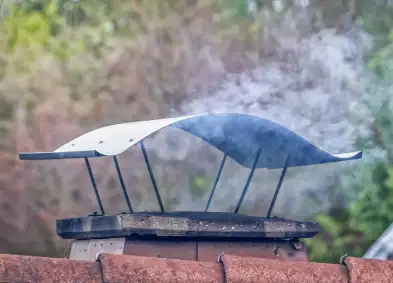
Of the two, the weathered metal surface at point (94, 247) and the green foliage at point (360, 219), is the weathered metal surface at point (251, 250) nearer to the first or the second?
the weathered metal surface at point (94, 247)

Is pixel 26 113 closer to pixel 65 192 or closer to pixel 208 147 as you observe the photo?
pixel 65 192

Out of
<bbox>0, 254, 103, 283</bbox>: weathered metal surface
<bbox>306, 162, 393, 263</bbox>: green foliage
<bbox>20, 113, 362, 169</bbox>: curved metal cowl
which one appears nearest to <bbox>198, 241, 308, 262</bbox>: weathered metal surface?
<bbox>20, 113, 362, 169</bbox>: curved metal cowl

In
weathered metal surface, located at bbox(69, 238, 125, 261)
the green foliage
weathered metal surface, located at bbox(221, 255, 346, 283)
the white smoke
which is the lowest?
weathered metal surface, located at bbox(221, 255, 346, 283)

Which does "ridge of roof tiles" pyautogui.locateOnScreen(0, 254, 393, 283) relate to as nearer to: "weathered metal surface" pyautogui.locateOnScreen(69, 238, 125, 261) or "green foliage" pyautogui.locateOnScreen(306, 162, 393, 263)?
"weathered metal surface" pyautogui.locateOnScreen(69, 238, 125, 261)

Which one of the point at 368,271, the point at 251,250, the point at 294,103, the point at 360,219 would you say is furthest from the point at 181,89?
the point at 368,271

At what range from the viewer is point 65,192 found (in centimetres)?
884

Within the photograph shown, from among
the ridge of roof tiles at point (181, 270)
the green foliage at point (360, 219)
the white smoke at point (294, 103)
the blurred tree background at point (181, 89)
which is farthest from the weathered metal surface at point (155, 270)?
the green foliage at point (360, 219)

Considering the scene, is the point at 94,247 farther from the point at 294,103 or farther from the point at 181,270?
the point at 294,103

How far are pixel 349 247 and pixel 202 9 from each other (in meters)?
3.31

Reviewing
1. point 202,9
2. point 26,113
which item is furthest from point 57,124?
point 202,9

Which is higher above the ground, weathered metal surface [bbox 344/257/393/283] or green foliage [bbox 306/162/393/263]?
green foliage [bbox 306/162/393/263]

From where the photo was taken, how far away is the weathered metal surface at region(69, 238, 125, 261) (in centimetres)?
434

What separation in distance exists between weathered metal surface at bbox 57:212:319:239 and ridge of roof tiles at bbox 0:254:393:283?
0.39m

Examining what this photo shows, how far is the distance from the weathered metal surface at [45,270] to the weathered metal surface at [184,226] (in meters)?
0.60
